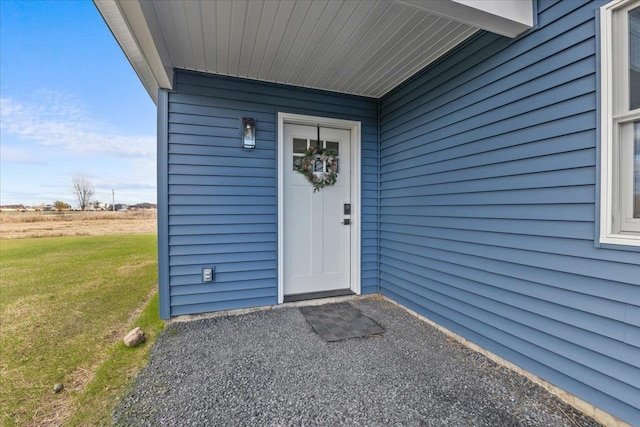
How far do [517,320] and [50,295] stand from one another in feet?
15.6

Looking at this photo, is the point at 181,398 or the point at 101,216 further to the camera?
the point at 101,216

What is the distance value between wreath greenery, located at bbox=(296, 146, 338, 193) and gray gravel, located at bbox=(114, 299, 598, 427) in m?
1.69

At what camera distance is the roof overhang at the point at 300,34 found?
1601 millimetres

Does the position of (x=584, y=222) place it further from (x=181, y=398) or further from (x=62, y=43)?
(x=62, y=43)

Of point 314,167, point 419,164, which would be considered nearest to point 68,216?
point 314,167

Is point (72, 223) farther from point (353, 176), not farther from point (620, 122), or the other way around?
point (620, 122)

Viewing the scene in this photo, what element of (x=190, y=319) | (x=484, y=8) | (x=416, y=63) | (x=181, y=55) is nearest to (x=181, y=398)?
(x=190, y=319)

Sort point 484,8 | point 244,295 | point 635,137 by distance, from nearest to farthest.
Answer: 1. point 635,137
2. point 484,8
3. point 244,295

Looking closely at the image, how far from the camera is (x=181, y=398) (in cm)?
148

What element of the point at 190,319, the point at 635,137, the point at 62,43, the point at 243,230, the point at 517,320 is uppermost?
the point at 62,43

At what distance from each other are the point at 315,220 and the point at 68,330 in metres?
2.56

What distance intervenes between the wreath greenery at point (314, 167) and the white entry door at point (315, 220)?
1.7 inches

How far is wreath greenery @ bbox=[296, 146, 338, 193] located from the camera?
309 centimetres

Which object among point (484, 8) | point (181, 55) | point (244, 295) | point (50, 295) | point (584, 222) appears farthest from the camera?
point (50, 295)
